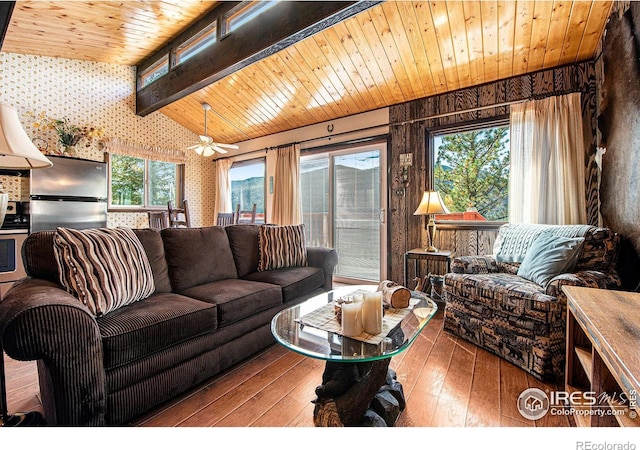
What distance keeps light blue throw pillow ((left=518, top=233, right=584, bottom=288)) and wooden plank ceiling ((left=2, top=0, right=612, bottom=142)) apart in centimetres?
177

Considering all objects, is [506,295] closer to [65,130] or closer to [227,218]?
[227,218]

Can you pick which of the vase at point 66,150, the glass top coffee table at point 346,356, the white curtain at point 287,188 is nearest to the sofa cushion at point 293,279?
the glass top coffee table at point 346,356

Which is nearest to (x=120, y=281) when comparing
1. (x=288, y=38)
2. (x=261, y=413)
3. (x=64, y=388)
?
(x=64, y=388)

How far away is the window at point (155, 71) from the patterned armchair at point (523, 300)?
184 inches

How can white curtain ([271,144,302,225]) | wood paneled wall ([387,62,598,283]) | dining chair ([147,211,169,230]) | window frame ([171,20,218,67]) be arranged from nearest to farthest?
wood paneled wall ([387,62,598,283])
window frame ([171,20,218,67])
dining chair ([147,211,169,230])
white curtain ([271,144,302,225])

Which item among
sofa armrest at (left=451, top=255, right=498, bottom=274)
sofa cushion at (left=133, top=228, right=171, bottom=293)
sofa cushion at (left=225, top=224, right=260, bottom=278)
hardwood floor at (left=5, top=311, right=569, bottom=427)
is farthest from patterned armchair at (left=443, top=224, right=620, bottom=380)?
sofa cushion at (left=133, top=228, right=171, bottom=293)

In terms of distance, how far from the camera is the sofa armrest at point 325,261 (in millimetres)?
2791

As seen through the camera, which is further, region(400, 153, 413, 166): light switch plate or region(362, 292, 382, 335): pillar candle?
region(400, 153, 413, 166): light switch plate

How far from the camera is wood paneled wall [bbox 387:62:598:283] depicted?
8.69ft

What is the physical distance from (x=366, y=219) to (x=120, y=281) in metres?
3.12

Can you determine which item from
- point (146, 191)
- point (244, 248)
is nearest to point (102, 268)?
point (244, 248)

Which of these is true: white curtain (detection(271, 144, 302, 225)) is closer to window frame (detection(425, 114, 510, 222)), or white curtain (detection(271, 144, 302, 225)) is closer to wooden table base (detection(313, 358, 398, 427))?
window frame (detection(425, 114, 510, 222))

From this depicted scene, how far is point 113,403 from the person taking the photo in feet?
4.09

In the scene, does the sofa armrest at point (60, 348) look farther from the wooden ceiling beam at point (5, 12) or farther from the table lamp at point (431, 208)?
the table lamp at point (431, 208)
